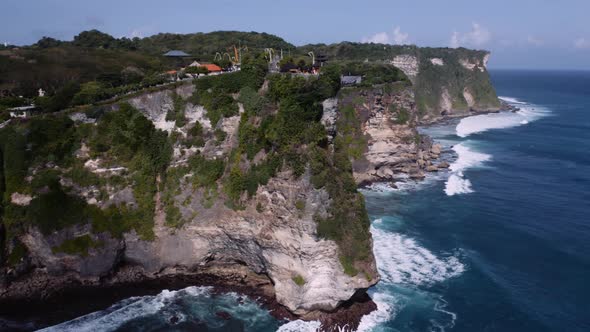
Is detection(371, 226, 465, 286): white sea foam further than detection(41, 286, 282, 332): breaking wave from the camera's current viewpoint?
Yes

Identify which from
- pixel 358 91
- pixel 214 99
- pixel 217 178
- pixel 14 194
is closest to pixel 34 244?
pixel 14 194

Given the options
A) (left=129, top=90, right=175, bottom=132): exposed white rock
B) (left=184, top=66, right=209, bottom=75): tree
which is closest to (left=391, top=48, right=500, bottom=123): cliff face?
(left=184, top=66, right=209, bottom=75): tree

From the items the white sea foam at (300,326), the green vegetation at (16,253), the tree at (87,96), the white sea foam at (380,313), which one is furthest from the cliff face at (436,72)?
the green vegetation at (16,253)

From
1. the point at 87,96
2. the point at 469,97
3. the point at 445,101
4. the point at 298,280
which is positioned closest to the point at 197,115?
the point at 87,96

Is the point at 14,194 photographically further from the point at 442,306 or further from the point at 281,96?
the point at 442,306

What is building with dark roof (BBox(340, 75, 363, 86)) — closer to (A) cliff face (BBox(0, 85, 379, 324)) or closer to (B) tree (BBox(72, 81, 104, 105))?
(A) cliff face (BBox(0, 85, 379, 324))

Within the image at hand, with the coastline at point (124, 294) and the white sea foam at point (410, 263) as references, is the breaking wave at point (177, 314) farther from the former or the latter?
the white sea foam at point (410, 263)
